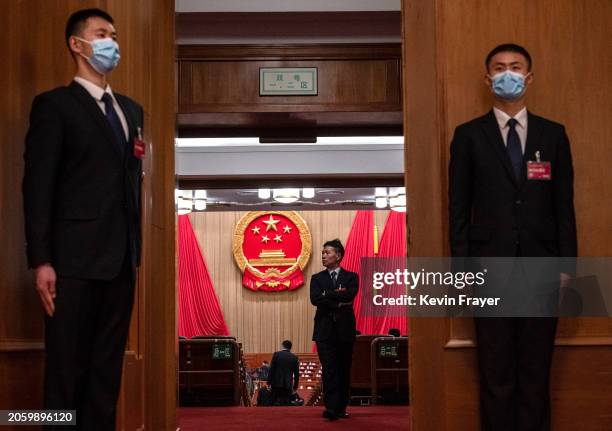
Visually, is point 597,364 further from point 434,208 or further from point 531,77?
point 531,77

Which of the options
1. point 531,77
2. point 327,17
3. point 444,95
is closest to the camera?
point 531,77

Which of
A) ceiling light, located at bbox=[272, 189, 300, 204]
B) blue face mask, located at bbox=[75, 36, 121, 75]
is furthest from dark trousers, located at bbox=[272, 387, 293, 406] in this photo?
blue face mask, located at bbox=[75, 36, 121, 75]

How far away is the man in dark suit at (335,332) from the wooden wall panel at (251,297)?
9.24 m

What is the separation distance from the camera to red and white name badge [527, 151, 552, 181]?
126 inches

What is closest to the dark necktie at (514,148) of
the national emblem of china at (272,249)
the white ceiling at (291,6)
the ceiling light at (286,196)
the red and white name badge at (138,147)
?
the red and white name badge at (138,147)

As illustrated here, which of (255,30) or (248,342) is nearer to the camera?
(255,30)

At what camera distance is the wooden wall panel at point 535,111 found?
3.44 meters

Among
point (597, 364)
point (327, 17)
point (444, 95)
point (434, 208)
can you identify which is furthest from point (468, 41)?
point (327, 17)

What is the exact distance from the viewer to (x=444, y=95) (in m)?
3.57

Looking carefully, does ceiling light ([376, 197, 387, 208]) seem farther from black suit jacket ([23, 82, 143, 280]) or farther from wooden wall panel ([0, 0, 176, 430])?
black suit jacket ([23, 82, 143, 280])

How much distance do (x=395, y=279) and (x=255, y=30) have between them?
23.1 ft

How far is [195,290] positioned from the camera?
15.4 meters

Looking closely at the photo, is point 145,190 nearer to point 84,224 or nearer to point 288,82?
point 84,224

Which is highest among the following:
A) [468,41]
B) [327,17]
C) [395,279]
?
[327,17]
